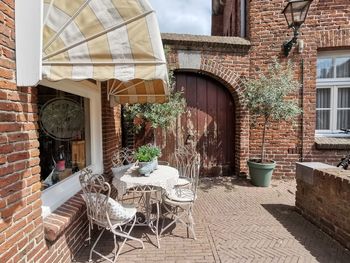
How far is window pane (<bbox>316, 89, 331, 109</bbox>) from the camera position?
6059mm

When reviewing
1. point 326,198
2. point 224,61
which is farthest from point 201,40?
point 326,198

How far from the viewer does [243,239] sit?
331 centimetres

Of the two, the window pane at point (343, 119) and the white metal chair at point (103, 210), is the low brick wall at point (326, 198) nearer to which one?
the white metal chair at point (103, 210)

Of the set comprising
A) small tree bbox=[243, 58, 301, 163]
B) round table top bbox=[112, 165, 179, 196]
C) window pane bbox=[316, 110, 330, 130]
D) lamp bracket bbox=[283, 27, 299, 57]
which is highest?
lamp bracket bbox=[283, 27, 299, 57]

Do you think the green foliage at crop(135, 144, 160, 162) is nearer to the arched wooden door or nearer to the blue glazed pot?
the blue glazed pot

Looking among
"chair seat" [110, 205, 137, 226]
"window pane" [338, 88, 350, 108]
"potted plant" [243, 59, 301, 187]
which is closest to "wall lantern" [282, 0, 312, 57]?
"potted plant" [243, 59, 301, 187]

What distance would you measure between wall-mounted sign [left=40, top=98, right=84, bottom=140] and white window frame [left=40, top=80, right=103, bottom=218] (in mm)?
198

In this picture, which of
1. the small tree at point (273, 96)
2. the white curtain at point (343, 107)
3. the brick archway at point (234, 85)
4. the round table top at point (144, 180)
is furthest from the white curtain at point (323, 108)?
the round table top at point (144, 180)

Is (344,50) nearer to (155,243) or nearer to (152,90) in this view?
(152,90)

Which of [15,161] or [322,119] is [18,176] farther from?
[322,119]

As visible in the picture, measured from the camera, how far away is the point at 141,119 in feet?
19.0

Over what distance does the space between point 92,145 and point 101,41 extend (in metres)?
2.60

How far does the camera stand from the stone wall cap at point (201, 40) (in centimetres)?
569

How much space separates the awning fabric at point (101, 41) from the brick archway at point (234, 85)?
12.4 ft
